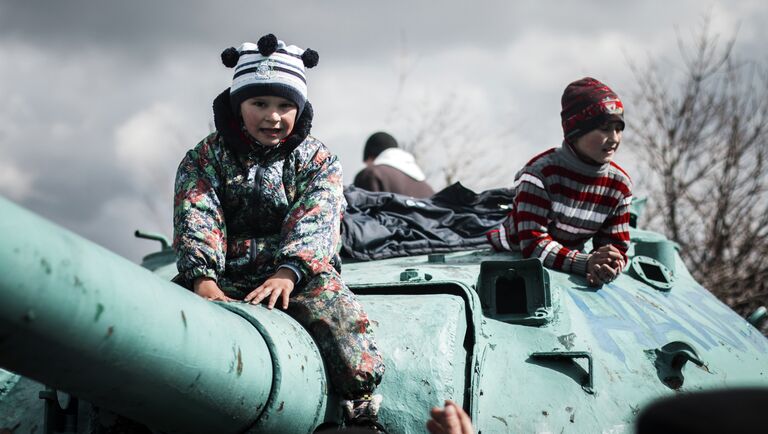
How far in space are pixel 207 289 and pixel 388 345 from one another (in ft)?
2.18

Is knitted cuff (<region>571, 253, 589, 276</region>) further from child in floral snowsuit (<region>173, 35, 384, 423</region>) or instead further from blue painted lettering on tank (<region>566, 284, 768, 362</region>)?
child in floral snowsuit (<region>173, 35, 384, 423</region>)

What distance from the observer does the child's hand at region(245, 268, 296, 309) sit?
11.2ft

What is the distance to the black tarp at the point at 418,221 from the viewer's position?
535 cm

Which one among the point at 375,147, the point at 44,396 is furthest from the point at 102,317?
the point at 375,147

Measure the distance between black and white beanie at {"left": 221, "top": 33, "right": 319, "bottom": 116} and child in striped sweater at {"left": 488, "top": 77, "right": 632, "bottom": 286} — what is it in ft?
4.33

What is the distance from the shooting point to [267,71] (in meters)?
3.97

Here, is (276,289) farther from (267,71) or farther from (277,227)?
(267,71)

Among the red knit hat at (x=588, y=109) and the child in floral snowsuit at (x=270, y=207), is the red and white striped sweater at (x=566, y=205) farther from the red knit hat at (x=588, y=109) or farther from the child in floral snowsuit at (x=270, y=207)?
the child in floral snowsuit at (x=270, y=207)

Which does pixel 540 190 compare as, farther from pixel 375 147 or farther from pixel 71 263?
pixel 375 147

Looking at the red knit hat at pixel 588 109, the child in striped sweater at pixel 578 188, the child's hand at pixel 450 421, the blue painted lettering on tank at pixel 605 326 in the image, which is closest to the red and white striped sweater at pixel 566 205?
the child in striped sweater at pixel 578 188

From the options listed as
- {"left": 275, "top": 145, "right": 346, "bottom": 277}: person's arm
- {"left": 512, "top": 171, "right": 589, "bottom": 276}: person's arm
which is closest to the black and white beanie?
{"left": 275, "top": 145, "right": 346, "bottom": 277}: person's arm

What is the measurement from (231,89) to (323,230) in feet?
2.24

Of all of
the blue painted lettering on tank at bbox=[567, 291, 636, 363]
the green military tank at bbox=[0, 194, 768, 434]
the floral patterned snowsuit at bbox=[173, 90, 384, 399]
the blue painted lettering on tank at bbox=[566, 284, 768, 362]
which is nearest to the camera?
the green military tank at bbox=[0, 194, 768, 434]

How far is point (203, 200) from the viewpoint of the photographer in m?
3.83
